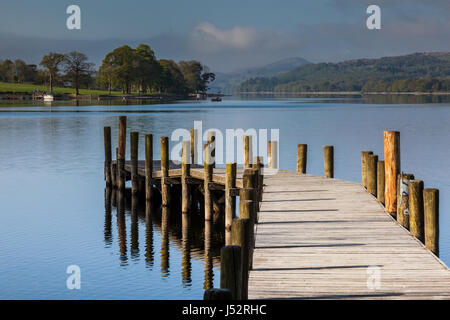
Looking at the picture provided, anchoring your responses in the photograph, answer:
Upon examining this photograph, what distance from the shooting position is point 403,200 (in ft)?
45.6

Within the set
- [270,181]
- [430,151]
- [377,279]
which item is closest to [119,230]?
[270,181]

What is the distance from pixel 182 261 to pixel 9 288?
15.2 ft

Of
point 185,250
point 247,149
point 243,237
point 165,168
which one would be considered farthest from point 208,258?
point 243,237

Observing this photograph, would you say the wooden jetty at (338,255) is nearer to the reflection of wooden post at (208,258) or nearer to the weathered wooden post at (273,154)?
the reflection of wooden post at (208,258)

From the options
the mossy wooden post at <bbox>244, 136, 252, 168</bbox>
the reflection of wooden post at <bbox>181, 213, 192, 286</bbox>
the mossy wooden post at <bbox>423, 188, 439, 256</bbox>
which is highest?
the mossy wooden post at <bbox>244, 136, 252, 168</bbox>

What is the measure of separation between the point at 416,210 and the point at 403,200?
0.90 meters

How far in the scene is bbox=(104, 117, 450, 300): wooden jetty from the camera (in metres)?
9.13

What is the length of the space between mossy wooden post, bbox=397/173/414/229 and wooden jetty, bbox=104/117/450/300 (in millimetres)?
23

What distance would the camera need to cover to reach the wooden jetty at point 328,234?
30.0ft

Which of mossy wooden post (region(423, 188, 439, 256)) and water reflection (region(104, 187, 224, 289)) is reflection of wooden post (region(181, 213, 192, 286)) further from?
mossy wooden post (region(423, 188, 439, 256))

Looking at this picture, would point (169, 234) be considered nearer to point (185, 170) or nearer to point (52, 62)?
point (185, 170)

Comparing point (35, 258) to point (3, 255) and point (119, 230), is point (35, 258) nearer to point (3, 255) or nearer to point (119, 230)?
point (3, 255)

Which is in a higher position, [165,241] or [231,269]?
[231,269]

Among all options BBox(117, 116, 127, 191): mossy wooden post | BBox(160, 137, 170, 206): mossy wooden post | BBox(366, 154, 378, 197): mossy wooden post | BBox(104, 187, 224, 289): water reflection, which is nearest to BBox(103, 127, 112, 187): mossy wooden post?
BBox(117, 116, 127, 191): mossy wooden post
